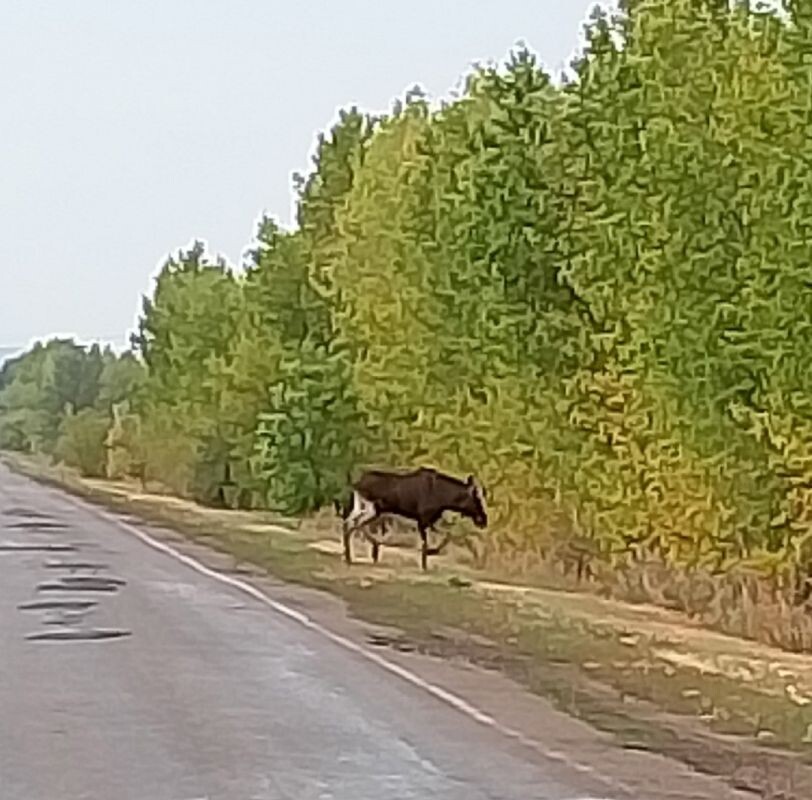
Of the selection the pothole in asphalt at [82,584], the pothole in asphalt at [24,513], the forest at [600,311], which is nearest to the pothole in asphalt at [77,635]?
the pothole in asphalt at [82,584]

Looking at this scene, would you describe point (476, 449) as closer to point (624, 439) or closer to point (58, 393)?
point (624, 439)

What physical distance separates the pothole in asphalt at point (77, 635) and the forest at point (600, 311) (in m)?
6.93

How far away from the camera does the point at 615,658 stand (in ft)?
61.0

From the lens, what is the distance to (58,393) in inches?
6078

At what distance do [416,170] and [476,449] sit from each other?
5573mm

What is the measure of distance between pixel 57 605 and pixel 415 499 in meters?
10.5

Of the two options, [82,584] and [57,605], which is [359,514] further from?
[57,605]

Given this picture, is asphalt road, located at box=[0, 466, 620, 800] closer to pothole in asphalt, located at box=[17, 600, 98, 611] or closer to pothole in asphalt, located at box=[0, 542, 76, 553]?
pothole in asphalt, located at box=[17, 600, 98, 611]

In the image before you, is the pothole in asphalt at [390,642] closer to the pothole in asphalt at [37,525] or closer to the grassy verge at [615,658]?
the grassy verge at [615,658]

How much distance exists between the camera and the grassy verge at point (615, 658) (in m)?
13.4

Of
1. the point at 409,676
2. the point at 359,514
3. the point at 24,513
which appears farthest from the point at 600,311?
the point at 24,513

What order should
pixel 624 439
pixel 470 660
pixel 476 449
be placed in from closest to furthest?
pixel 470 660
pixel 624 439
pixel 476 449

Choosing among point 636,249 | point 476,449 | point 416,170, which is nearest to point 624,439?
point 636,249

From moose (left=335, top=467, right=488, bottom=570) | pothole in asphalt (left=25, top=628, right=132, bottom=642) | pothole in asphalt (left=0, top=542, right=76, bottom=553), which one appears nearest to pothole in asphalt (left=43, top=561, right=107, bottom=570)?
pothole in asphalt (left=0, top=542, right=76, bottom=553)
